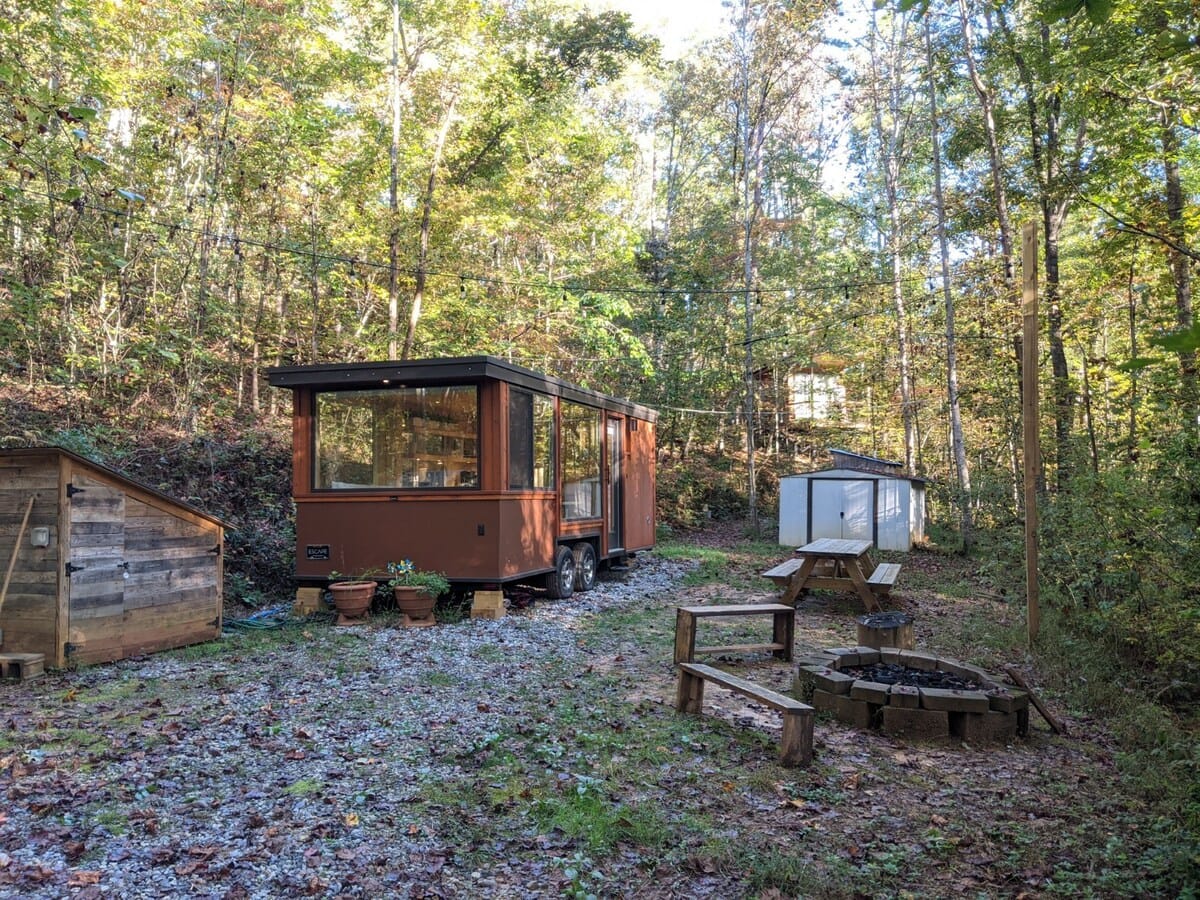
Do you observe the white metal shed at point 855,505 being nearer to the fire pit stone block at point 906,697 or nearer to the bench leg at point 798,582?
the bench leg at point 798,582

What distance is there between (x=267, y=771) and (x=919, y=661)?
12.5 ft

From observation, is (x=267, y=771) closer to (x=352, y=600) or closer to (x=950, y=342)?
(x=352, y=600)

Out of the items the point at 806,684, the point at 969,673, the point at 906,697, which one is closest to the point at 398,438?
the point at 806,684

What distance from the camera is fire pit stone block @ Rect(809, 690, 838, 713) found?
4688 millimetres

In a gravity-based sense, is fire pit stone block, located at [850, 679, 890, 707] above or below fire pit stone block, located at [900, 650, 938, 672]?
below

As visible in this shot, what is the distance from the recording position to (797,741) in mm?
3883

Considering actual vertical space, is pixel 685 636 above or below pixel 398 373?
below

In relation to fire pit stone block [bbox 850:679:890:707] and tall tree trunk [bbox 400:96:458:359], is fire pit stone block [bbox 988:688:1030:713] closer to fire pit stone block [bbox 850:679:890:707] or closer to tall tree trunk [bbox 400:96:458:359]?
fire pit stone block [bbox 850:679:890:707]

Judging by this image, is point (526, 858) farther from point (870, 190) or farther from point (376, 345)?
point (870, 190)

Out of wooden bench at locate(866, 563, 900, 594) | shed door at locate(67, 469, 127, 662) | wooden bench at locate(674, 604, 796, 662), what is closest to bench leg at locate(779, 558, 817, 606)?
wooden bench at locate(866, 563, 900, 594)

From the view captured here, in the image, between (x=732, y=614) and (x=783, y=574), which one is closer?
(x=732, y=614)

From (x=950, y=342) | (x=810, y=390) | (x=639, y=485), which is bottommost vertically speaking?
(x=639, y=485)

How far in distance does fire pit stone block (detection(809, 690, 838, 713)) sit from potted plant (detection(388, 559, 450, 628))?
13.3 ft

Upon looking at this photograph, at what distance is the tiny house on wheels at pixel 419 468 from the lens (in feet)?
25.7
